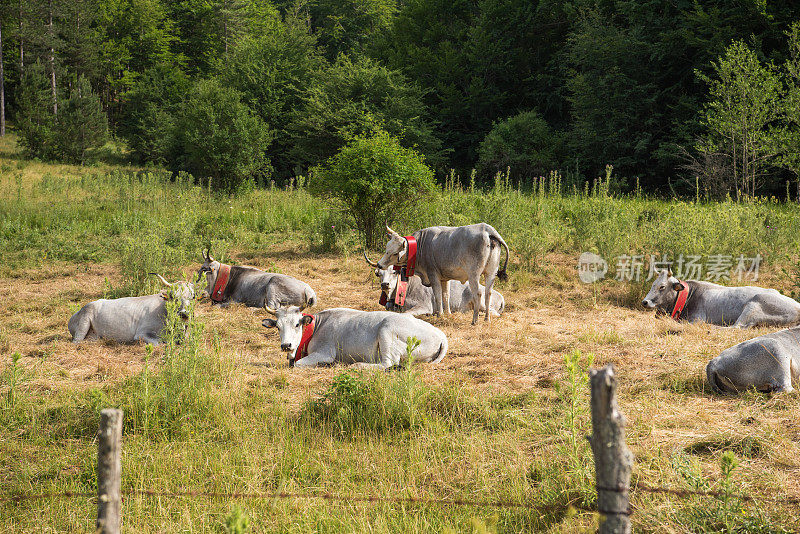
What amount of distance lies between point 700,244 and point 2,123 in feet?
147

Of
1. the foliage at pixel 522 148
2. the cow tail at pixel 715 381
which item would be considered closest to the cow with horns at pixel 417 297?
the cow tail at pixel 715 381

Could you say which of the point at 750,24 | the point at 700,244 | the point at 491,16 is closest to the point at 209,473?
the point at 700,244

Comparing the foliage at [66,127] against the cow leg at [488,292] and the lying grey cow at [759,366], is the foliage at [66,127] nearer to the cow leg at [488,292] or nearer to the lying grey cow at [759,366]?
the cow leg at [488,292]

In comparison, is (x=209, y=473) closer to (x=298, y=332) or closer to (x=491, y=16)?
(x=298, y=332)

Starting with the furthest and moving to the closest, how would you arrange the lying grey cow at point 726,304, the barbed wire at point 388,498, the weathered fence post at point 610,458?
1. the lying grey cow at point 726,304
2. the barbed wire at point 388,498
3. the weathered fence post at point 610,458

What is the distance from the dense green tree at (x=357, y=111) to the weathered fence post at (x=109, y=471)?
27.1m

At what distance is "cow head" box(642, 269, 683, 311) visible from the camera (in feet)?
29.6

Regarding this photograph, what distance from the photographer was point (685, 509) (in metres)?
3.54

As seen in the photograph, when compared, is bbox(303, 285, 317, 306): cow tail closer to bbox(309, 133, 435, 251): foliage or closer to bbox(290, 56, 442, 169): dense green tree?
bbox(309, 133, 435, 251): foliage

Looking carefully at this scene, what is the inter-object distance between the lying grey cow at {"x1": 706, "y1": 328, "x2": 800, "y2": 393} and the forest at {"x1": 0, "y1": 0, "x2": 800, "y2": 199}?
34.7 feet

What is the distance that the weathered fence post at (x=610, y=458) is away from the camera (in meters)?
2.59

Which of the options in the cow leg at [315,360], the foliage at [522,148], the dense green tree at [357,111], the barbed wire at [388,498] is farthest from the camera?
the dense green tree at [357,111]

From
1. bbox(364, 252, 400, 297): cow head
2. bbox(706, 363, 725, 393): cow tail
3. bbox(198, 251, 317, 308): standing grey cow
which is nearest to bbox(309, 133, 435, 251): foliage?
bbox(198, 251, 317, 308): standing grey cow

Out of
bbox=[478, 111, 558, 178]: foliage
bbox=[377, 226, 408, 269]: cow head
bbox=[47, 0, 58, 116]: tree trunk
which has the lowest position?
bbox=[377, 226, 408, 269]: cow head
